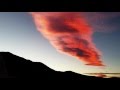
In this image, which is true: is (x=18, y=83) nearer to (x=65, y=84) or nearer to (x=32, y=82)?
(x=32, y=82)

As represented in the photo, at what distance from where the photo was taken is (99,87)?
10.5 ft

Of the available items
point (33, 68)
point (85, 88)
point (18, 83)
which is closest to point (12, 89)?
point (18, 83)

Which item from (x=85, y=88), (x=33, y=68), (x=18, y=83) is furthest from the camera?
(x=33, y=68)

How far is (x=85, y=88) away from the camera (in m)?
3.14
